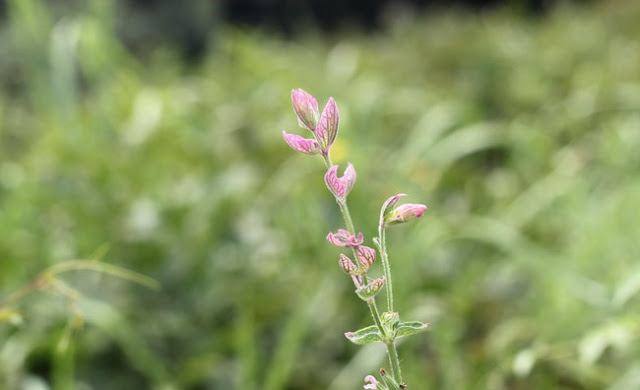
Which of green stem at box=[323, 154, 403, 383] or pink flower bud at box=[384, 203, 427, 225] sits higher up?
pink flower bud at box=[384, 203, 427, 225]

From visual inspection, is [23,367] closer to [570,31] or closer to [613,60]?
[613,60]

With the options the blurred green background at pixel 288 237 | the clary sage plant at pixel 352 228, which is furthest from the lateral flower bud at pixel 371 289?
the blurred green background at pixel 288 237

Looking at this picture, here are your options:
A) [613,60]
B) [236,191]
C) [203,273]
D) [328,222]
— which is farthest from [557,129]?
[203,273]

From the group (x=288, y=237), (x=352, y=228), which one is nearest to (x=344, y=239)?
(x=352, y=228)

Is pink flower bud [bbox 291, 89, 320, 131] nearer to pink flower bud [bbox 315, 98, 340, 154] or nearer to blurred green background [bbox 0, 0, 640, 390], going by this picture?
pink flower bud [bbox 315, 98, 340, 154]

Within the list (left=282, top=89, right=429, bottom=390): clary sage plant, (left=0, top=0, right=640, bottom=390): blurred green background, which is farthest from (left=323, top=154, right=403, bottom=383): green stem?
(left=0, top=0, right=640, bottom=390): blurred green background
